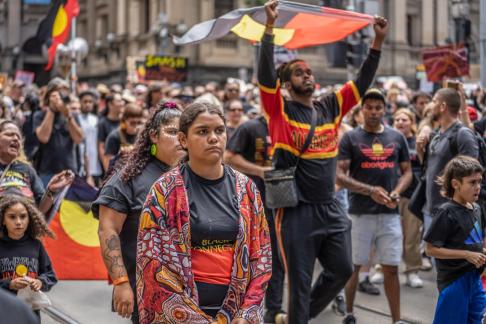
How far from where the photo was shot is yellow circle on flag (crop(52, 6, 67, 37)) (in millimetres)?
14945

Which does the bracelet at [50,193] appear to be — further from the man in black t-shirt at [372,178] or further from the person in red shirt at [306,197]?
the man in black t-shirt at [372,178]

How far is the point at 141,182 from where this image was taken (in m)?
5.07

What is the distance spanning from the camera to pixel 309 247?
6480mm

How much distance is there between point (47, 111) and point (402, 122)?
4.35m

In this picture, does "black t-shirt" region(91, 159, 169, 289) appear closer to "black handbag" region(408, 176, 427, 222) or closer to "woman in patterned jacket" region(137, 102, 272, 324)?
"woman in patterned jacket" region(137, 102, 272, 324)

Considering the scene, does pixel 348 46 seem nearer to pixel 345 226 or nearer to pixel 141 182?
pixel 345 226

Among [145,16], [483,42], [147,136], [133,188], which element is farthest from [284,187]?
[145,16]

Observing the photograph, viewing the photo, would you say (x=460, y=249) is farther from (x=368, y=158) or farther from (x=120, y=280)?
(x=120, y=280)

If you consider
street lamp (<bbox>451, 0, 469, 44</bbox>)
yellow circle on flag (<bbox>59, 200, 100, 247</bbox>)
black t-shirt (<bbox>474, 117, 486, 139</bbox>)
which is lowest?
yellow circle on flag (<bbox>59, 200, 100, 247</bbox>)

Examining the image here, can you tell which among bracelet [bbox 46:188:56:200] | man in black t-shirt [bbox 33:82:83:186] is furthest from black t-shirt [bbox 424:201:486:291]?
man in black t-shirt [bbox 33:82:83:186]

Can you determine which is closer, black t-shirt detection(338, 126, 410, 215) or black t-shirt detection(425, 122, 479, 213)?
black t-shirt detection(425, 122, 479, 213)

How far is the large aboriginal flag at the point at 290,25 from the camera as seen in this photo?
6.79 meters

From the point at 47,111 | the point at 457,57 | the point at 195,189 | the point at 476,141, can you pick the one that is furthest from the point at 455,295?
the point at 457,57

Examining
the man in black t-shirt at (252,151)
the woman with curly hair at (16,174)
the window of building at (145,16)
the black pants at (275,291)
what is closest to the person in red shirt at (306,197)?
the black pants at (275,291)
